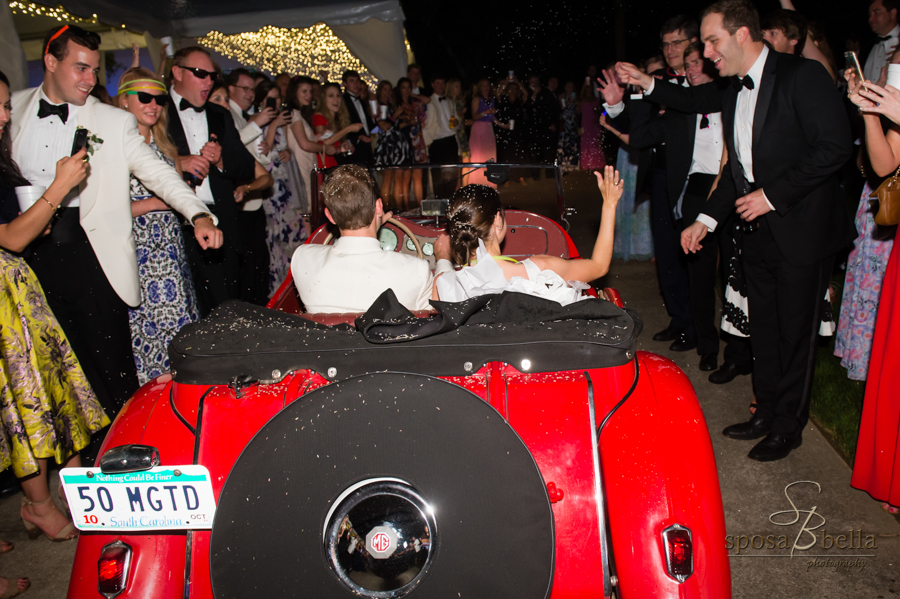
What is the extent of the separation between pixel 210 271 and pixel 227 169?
30.9 inches

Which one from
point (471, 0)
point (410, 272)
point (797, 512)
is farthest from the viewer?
point (471, 0)

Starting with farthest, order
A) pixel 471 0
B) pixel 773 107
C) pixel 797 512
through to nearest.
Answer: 1. pixel 471 0
2. pixel 773 107
3. pixel 797 512

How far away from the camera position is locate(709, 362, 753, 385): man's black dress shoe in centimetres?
416

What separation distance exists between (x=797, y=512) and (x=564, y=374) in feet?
6.04

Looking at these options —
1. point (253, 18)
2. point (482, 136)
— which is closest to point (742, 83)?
point (253, 18)

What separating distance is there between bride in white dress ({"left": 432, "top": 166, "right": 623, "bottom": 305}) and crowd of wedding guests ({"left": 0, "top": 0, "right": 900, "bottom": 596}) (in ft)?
0.15

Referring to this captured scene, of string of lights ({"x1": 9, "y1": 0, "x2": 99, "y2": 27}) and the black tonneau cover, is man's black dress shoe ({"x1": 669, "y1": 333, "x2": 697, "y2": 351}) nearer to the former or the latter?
the black tonneau cover

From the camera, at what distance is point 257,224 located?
5426mm

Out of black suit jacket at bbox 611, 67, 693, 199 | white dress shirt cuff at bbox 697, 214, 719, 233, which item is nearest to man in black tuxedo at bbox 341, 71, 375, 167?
black suit jacket at bbox 611, 67, 693, 199

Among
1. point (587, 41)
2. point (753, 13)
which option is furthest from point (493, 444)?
point (587, 41)

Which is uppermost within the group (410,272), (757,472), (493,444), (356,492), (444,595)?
(410,272)

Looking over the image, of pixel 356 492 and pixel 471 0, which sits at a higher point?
pixel 471 0

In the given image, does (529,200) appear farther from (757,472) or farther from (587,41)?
(587,41)

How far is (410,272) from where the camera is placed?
242 centimetres
